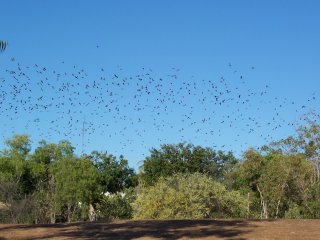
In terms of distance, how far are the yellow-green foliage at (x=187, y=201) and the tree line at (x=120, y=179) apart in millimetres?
2375

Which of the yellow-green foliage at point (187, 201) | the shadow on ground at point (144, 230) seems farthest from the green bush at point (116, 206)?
the shadow on ground at point (144, 230)

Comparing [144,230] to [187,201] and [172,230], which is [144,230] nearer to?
[172,230]

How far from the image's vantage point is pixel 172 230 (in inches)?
495

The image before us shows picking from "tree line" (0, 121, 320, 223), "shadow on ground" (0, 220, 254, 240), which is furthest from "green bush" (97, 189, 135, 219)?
"shadow on ground" (0, 220, 254, 240)

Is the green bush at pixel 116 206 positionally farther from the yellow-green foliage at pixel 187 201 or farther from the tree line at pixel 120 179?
the yellow-green foliage at pixel 187 201

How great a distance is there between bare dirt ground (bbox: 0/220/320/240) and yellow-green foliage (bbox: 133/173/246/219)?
11327mm

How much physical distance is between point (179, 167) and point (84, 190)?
850cm

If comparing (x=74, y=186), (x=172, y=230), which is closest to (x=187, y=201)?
(x=172, y=230)

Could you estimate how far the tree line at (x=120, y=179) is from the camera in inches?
1522

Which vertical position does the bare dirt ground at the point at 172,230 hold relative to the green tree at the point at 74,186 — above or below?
below

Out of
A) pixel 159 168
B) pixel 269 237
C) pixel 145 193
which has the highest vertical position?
pixel 159 168

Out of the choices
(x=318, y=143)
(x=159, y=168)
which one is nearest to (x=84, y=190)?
(x=159, y=168)

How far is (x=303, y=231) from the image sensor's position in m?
12.5

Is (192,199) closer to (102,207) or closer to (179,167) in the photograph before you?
(179,167)
